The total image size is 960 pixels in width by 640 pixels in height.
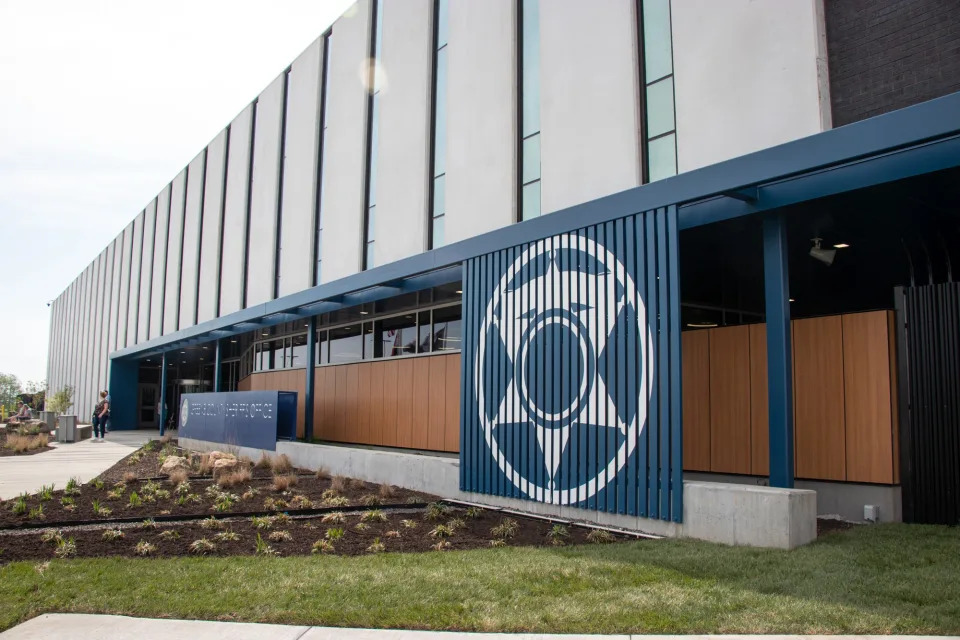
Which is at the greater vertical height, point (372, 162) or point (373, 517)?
point (372, 162)

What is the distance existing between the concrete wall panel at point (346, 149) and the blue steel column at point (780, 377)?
43.9ft

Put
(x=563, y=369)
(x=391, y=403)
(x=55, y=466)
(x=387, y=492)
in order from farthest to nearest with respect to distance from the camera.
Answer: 1. (x=55, y=466)
2. (x=391, y=403)
3. (x=387, y=492)
4. (x=563, y=369)

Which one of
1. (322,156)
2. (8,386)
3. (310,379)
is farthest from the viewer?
(8,386)

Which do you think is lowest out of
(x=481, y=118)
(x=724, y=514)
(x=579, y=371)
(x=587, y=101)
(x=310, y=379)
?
(x=724, y=514)

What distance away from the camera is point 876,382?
9312mm

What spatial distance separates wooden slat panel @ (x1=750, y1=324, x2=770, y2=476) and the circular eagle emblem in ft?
8.24

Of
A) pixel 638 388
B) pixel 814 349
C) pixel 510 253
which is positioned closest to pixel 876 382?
pixel 814 349

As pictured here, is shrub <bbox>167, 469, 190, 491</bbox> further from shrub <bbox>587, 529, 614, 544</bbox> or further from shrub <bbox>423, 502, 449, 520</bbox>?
shrub <bbox>587, 529, 614, 544</bbox>

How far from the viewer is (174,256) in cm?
3759

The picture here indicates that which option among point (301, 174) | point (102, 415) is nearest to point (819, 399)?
point (301, 174)

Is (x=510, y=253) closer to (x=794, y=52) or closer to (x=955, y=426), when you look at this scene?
(x=794, y=52)

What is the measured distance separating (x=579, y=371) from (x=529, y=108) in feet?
22.6

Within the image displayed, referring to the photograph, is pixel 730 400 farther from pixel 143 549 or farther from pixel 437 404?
pixel 143 549

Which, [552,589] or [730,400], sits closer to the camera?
[552,589]
